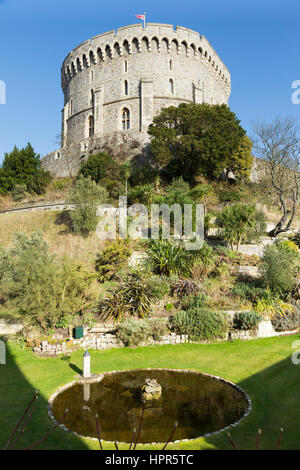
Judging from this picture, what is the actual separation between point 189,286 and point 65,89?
143 ft

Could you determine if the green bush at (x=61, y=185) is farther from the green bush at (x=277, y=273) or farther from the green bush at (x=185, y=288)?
the green bush at (x=277, y=273)

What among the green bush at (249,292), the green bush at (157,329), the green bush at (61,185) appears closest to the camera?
the green bush at (157,329)

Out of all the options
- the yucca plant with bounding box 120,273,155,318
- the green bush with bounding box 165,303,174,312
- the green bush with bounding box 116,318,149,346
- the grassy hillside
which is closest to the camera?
the green bush with bounding box 116,318,149,346

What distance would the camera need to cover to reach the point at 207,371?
949 centimetres

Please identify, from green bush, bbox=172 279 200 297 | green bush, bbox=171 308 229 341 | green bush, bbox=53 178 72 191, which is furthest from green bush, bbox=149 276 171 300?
green bush, bbox=53 178 72 191

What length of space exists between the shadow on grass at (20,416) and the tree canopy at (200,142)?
2378 cm

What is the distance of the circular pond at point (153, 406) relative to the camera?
6.41 m

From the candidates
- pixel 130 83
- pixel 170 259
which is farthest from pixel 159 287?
pixel 130 83

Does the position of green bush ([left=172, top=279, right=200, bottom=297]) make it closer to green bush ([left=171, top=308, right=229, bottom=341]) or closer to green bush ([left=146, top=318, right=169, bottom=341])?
green bush ([left=171, top=308, right=229, bottom=341])

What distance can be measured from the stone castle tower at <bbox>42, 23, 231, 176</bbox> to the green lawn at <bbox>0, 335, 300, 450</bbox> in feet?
91.5

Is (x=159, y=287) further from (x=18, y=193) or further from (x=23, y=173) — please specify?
(x=23, y=173)

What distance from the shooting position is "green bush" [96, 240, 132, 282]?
54.4 ft

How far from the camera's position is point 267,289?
1457 cm

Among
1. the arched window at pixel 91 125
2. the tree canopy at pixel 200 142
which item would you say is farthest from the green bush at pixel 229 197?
the arched window at pixel 91 125
